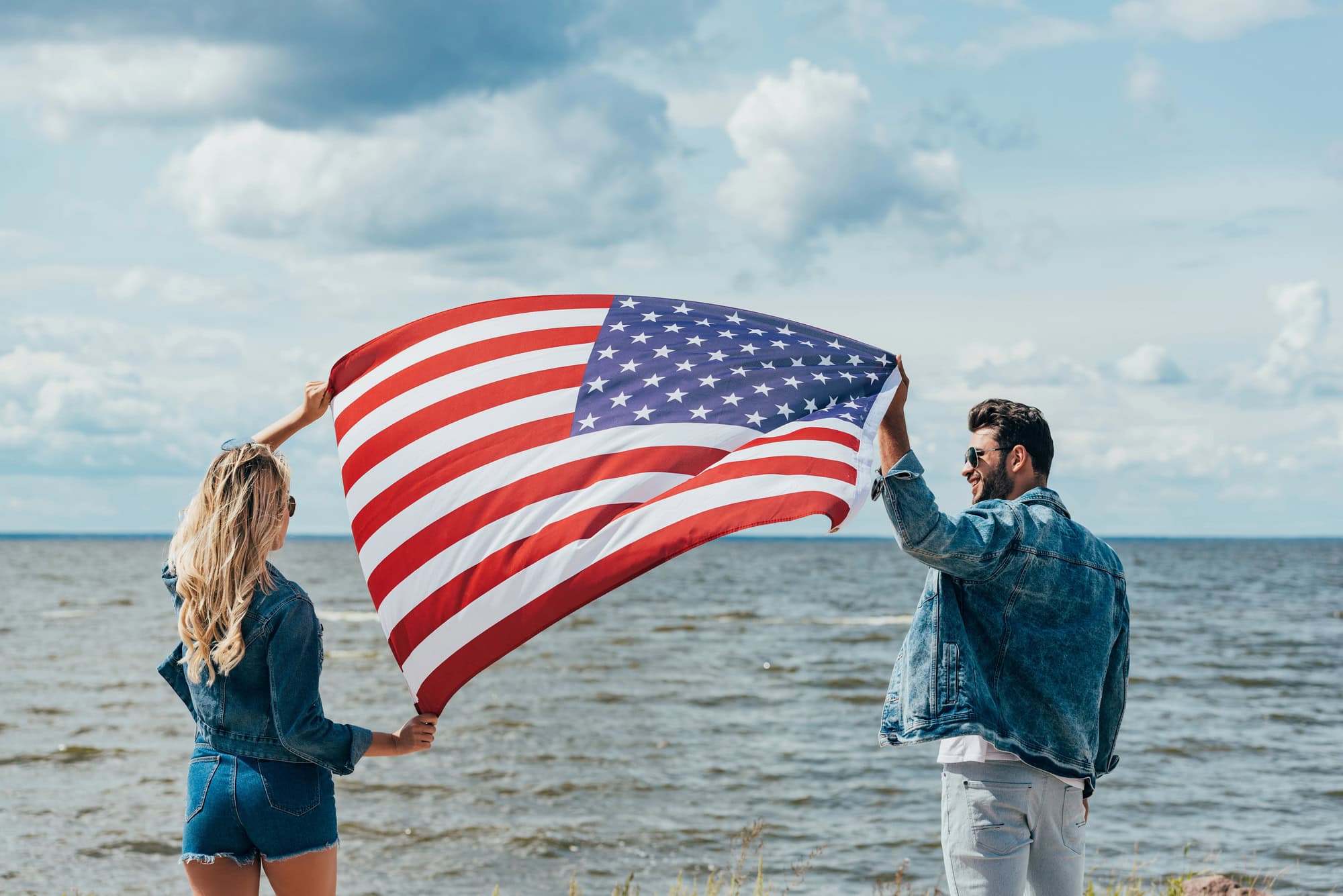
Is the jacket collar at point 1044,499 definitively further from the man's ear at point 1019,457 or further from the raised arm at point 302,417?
the raised arm at point 302,417

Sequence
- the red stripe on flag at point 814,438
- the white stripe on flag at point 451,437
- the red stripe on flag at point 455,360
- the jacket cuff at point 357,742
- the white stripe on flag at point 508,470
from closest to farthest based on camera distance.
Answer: the jacket cuff at point 357,742 → the red stripe on flag at point 814,438 → the white stripe on flag at point 508,470 → the white stripe on flag at point 451,437 → the red stripe on flag at point 455,360

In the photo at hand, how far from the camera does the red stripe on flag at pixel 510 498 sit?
421cm

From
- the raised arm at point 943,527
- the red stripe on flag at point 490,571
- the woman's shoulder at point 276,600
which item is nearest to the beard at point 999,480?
the raised arm at point 943,527

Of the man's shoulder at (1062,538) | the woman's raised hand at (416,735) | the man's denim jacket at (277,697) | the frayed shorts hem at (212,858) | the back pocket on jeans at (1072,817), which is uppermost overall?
the man's shoulder at (1062,538)

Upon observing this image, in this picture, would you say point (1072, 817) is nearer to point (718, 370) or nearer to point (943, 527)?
point (943, 527)

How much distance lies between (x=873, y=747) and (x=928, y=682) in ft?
46.1

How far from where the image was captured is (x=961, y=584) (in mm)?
3787

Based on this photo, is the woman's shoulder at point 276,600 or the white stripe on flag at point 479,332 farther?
the white stripe on flag at point 479,332

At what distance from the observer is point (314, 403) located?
180 inches

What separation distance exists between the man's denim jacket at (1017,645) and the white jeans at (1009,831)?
93mm

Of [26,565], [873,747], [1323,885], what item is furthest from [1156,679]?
[26,565]

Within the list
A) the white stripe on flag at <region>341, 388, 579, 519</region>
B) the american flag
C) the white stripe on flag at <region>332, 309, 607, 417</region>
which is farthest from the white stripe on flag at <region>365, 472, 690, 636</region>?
→ the white stripe on flag at <region>332, 309, 607, 417</region>

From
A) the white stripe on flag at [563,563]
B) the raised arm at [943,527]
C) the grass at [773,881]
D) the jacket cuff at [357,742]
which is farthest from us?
the grass at [773,881]

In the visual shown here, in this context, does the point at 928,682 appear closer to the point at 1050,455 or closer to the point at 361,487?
the point at 1050,455
